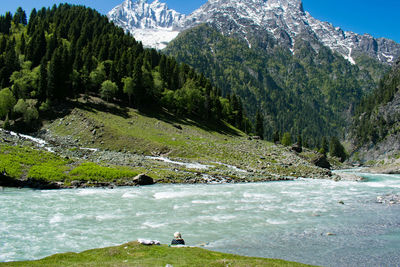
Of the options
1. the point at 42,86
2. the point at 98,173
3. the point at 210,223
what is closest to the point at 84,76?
the point at 42,86

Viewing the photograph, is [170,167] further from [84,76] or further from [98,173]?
[84,76]

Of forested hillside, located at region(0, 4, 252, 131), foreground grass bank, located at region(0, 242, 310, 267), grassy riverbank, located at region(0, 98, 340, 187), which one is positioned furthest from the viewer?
forested hillside, located at region(0, 4, 252, 131)

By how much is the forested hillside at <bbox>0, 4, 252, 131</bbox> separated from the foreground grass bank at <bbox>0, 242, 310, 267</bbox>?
6704cm

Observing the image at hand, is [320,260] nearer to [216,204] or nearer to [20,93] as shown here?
[216,204]

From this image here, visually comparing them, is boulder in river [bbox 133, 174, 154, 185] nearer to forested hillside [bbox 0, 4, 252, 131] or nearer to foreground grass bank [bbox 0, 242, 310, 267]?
foreground grass bank [bbox 0, 242, 310, 267]

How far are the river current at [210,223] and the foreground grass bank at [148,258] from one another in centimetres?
231

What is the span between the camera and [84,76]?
84125 millimetres

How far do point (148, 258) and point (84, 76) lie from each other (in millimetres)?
82609

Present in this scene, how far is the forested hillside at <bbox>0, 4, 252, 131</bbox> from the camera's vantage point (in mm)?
75938

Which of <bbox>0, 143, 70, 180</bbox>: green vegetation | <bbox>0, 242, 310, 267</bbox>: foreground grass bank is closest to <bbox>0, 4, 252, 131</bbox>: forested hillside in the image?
<bbox>0, 143, 70, 180</bbox>: green vegetation

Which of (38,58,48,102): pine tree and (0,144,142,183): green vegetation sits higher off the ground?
(38,58,48,102): pine tree

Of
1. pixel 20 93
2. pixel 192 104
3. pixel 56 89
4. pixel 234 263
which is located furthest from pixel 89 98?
pixel 234 263

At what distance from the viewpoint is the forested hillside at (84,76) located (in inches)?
2990

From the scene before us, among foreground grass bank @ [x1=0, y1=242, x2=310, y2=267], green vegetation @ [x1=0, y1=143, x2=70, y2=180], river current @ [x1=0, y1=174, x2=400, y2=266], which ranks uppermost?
green vegetation @ [x1=0, y1=143, x2=70, y2=180]
